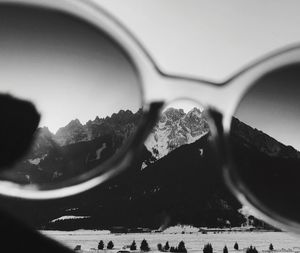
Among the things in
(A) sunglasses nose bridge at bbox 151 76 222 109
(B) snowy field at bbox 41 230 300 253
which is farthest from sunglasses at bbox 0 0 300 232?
(B) snowy field at bbox 41 230 300 253

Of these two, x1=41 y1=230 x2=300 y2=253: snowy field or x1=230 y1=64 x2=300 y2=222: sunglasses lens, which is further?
x1=41 y1=230 x2=300 y2=253: snowy field

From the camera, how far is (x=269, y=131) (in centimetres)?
55

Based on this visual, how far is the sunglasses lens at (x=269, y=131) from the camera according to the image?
1.38ft

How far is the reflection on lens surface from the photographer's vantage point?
0.39 metres

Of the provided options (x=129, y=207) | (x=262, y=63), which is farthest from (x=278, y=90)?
(x=129, y=207)

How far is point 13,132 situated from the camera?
38cm

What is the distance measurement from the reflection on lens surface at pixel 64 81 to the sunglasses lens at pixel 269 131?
A: 102mm

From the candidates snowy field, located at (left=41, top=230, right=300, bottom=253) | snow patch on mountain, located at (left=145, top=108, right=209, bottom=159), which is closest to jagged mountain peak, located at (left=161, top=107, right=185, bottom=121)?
snow patch on mountain, located at (left=145, top=108, right=209, bottom=159)

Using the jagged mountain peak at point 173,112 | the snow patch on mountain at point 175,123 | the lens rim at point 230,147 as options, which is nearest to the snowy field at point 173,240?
the snow patch on mountain at point 175,123

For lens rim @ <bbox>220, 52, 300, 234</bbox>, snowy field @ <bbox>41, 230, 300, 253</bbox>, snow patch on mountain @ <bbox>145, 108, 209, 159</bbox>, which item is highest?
snowy field @ <bbox>41, 230, 300, 253</bbox>

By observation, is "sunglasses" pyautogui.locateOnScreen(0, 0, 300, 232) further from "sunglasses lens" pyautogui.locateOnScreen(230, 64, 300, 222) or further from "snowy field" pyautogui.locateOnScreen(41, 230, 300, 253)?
"snowy field" pyautogui.locateOnScreen(41, 230, 300, 253)

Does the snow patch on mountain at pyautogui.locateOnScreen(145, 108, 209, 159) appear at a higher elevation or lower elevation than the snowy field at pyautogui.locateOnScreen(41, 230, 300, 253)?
lower

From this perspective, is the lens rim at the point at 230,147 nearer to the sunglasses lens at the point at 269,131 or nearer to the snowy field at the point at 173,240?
the sunglasses lens at the point at 269,131

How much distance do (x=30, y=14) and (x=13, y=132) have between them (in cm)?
10
